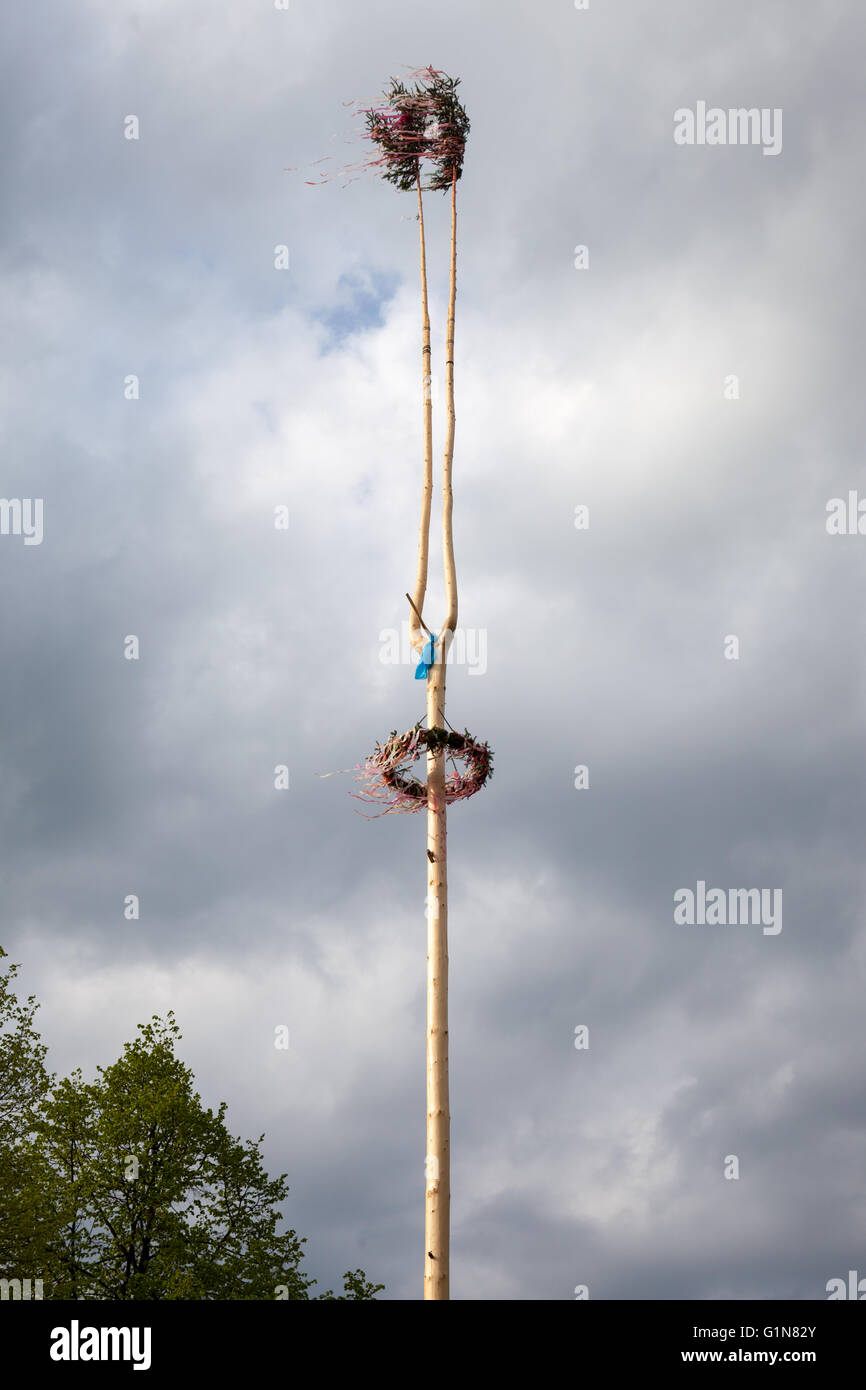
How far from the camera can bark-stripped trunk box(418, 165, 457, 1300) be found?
47.0 feet

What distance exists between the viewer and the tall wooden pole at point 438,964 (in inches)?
564

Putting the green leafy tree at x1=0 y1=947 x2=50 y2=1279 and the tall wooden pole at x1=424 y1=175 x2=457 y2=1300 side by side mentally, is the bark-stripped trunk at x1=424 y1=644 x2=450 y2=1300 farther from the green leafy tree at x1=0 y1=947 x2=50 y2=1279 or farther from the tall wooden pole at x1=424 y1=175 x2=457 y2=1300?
the green leafy tree at x1=0 y1=947 x2=50 y2=1279

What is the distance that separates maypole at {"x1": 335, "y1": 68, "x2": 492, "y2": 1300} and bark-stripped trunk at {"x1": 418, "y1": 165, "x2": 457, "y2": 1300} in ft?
0.04

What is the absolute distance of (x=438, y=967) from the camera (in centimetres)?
1540

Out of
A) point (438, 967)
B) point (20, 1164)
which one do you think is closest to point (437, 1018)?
point (438, 967)

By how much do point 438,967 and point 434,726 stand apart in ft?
10.3

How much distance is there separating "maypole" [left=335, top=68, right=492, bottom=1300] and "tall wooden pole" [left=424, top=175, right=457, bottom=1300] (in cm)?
Result: 1

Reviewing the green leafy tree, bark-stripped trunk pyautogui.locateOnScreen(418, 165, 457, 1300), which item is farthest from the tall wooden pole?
the green leafy tree

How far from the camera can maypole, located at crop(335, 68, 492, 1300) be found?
48.3 ft

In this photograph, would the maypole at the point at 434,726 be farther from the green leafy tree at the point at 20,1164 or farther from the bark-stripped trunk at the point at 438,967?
the green leafy tree at the point at 20,1164

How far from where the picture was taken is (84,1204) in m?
34.4

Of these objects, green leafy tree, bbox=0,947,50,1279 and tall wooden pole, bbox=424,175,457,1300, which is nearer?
tall wooden pole, bbox=424,175,457,1300
